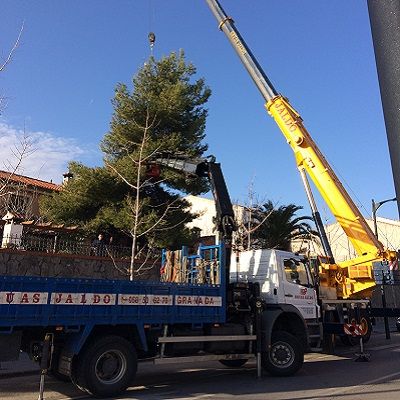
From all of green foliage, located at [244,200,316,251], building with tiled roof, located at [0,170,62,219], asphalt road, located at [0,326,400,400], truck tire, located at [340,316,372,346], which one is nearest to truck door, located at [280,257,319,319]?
asphalt road, located at [0,326,400,400]

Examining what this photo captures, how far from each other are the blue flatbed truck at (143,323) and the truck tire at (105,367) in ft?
0.06

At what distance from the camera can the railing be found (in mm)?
15867

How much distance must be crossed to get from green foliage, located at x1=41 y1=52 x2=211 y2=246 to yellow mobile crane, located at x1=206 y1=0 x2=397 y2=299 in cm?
408

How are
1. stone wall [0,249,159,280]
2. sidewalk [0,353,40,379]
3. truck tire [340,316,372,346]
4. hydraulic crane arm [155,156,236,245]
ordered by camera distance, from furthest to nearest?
truck tire [340,316,372,346]
stone wall [0,249,159,280]
hydraulic crane arm [155,156,236,245]
sidewalk [0,353,40,379]

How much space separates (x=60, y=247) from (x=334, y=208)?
383 inches

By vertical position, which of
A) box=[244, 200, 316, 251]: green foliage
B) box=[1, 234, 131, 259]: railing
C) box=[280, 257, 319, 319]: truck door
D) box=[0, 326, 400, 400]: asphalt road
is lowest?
box=[0, 326, 400, 400]: asphalt road

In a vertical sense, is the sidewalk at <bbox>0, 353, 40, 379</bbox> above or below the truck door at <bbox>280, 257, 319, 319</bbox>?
below

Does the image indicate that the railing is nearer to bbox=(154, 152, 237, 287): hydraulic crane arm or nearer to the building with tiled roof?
the building with tiled roof

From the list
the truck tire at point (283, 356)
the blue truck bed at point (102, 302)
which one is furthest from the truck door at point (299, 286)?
the blue truck bed at point (102, 302)

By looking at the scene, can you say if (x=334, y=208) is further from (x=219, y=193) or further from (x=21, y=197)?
(x=21, y=197)

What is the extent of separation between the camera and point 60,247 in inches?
662

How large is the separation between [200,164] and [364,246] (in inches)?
229

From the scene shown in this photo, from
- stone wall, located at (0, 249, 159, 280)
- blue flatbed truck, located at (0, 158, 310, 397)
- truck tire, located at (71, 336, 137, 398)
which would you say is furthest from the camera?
stone wall, located at (0, 249, 159, 280)

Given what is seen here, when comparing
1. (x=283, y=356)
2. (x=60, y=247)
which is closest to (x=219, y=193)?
(x=283, y=356)
